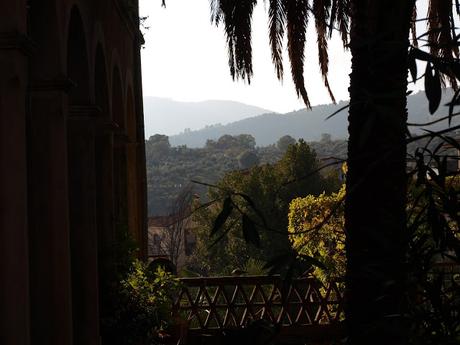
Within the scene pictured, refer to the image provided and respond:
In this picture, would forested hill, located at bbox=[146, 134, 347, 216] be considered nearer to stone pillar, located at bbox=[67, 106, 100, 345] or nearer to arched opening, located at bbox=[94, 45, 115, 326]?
arched opening, located at bbox=[94, 45, 115, 326]

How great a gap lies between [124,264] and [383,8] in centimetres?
610

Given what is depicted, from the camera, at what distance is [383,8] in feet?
15.3

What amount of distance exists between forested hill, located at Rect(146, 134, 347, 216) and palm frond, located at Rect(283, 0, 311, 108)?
67209mm

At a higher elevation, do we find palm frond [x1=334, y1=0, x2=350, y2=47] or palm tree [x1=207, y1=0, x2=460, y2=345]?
palm frond [x1=334, y1=0, x2=350, y2=47]

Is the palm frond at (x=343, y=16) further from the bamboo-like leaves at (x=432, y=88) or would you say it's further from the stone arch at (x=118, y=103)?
the bamboo-like leaves at (x=432, y=88)

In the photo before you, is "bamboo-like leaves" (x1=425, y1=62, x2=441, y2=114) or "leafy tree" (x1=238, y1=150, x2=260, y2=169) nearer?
"bamboo-like leaves" (x1=425, y1=62, x2=441, y2=114)

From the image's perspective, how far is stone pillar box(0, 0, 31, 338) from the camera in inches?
196

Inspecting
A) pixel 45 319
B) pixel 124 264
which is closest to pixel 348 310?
pixel 45 319

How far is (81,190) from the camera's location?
320 inches

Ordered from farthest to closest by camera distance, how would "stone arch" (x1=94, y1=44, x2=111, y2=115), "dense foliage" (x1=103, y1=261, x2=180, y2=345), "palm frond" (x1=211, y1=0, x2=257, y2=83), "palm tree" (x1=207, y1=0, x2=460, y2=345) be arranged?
1. "stone arch" (x1=94, y1=44, x2=111, y2=115)
2. "dense foliage" (x1=103, y1=261, x2=180, y2=345)
3. "palm frond" (x1=211, y1=0, x2=257, y2=83)
4. "palm tree" (x1=207, y1=0, x2=460, y2=345)

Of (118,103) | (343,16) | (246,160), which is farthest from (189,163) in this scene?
(343,16)

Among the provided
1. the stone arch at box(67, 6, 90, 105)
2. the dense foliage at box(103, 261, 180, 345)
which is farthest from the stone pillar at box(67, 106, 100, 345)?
the dense foliage at box(103, 261, 180, 345)

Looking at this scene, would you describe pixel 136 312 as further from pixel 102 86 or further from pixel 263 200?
pixel 263 200

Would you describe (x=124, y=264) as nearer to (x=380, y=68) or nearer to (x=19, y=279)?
(x=19, y=279)
